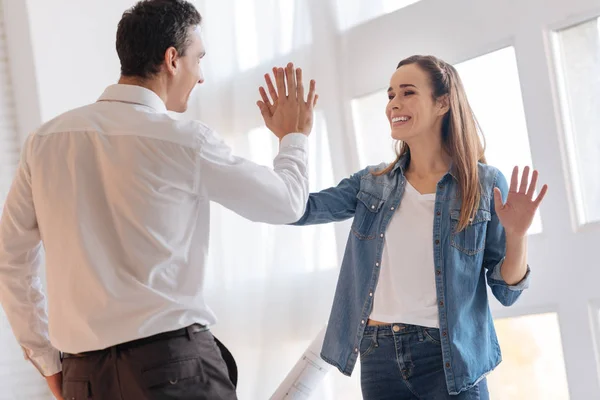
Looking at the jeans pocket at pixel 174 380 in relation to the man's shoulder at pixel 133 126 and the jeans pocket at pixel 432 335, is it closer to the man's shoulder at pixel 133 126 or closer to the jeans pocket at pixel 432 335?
the man's shoulder at pixel 133 126

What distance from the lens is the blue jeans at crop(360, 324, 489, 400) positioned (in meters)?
2.12

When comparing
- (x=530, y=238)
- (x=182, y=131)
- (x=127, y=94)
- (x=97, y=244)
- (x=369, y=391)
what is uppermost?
(x=127, y=94)

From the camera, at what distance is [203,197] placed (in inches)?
68.6

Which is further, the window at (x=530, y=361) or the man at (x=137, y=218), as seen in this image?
the window at (x=530, y=361)

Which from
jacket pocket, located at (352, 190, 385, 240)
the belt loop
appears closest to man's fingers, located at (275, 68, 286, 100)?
jacket pocket, located at (352, 190, 385, 240)

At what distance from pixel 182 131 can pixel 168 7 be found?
1.06ft

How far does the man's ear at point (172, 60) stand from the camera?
1805 mm

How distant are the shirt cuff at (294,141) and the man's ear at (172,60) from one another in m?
0.30

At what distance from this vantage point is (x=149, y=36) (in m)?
1.80

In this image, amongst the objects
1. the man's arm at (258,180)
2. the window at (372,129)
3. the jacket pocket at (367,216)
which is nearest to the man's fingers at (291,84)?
the man's arm at (258,180)

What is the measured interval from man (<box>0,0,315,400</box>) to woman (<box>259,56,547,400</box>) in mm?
426

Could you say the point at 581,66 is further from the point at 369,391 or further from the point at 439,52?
the point at 369,391

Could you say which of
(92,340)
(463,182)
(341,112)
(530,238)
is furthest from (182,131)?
(341,112)

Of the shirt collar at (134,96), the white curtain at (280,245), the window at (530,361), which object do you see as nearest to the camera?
the shirt collar at (134,96)
